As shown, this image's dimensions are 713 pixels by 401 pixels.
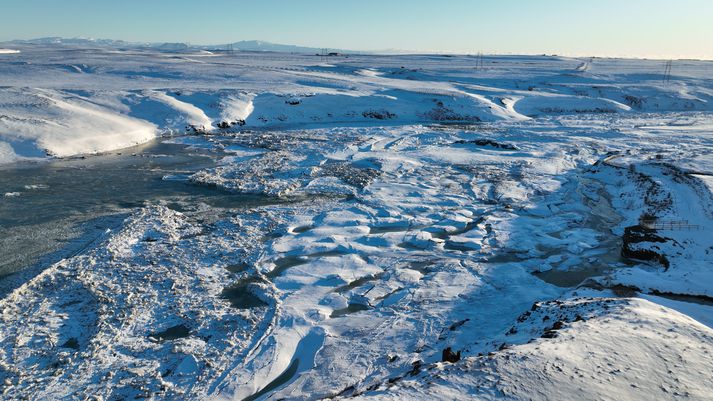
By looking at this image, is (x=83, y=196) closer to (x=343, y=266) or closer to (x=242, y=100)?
(x=343, y=266)

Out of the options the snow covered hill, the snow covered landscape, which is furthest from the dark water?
the snow covered hill

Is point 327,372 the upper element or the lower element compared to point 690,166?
lower

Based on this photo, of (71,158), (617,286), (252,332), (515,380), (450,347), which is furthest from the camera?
(71,158)

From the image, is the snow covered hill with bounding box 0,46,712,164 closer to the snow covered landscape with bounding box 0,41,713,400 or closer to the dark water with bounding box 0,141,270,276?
the snow covered landscape with bounding box 0,41,713,400

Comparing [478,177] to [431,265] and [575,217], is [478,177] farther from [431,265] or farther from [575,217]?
[431,265]

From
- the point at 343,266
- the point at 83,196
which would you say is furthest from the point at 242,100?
the point at 343,266

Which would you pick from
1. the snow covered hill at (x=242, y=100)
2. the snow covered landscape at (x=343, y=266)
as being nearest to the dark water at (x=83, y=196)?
the snow covered landscape at (x=343, y=266)

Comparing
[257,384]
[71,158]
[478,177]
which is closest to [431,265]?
[257,384]

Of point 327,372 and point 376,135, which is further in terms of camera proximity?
point 376,135
